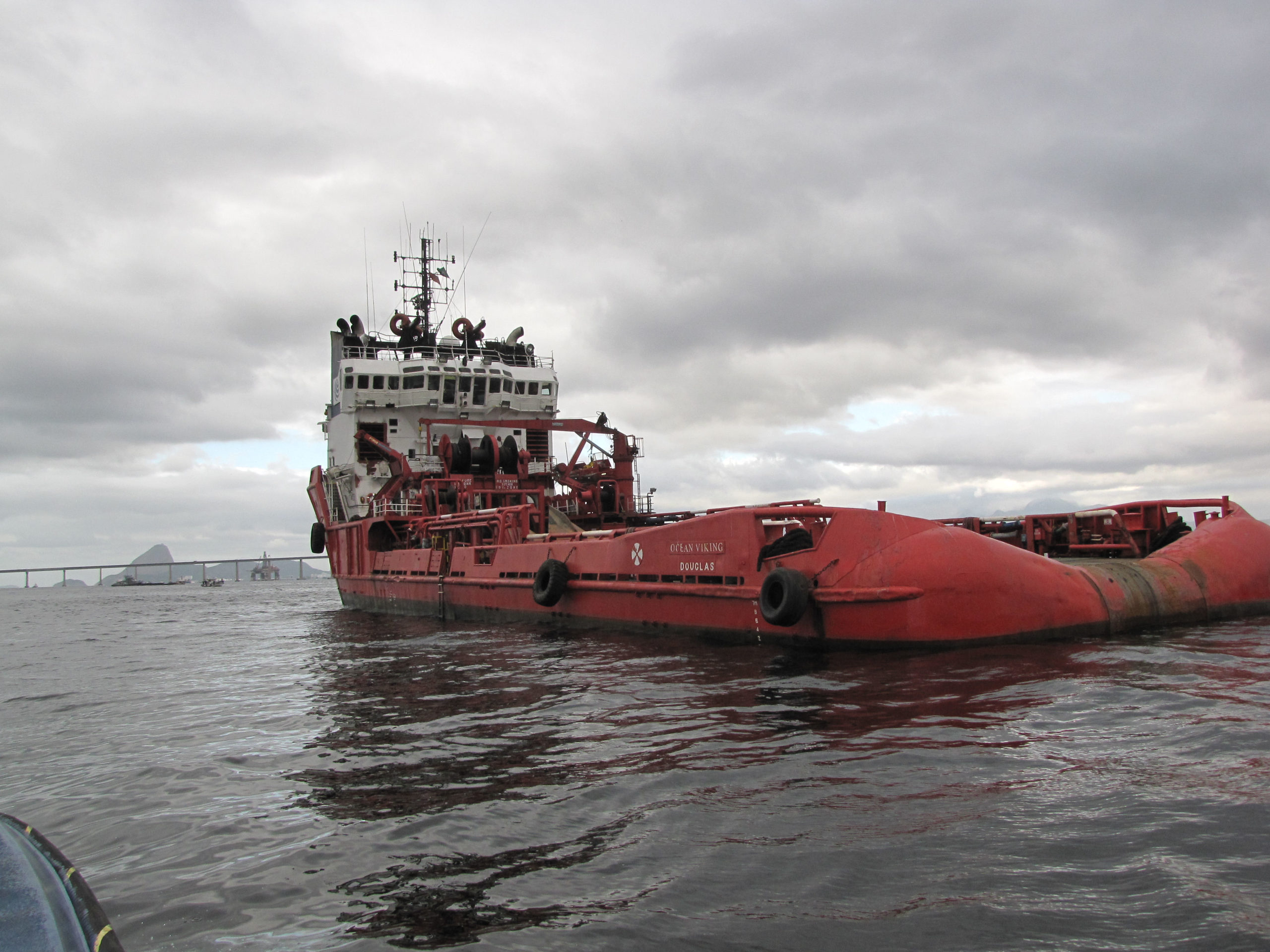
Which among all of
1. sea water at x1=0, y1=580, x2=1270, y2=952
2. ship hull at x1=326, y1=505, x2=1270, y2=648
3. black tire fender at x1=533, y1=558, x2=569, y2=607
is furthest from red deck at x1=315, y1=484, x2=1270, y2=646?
sea water at x1=0, y1=580, x2=1270, y2=952

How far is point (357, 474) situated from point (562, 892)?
21644mm

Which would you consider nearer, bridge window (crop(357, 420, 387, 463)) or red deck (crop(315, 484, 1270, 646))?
red deck (crop(315, 484, 1270, 646))

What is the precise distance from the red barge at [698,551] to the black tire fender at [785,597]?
0.02 metres

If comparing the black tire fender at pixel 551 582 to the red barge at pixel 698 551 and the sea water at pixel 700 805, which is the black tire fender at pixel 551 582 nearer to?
the red barge at pixel 698 551

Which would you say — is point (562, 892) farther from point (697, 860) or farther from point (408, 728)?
point (408, 728)

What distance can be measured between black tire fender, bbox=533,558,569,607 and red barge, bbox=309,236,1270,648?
0.13 feet

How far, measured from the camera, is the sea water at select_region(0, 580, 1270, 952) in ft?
10.4

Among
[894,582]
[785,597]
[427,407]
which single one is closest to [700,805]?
[785,597]

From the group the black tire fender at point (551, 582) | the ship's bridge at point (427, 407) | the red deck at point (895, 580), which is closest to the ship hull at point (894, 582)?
the red deck at point (895, 580)

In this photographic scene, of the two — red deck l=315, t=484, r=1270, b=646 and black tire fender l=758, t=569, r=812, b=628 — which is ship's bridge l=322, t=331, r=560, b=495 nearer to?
red deck l=315, t=484, r=1270, b=646

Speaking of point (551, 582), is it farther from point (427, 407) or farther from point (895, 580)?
point (427, 407)

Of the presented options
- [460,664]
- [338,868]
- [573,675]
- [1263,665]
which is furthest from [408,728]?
[1263,665]

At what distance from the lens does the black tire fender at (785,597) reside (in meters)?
9.20

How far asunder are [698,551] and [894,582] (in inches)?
113
